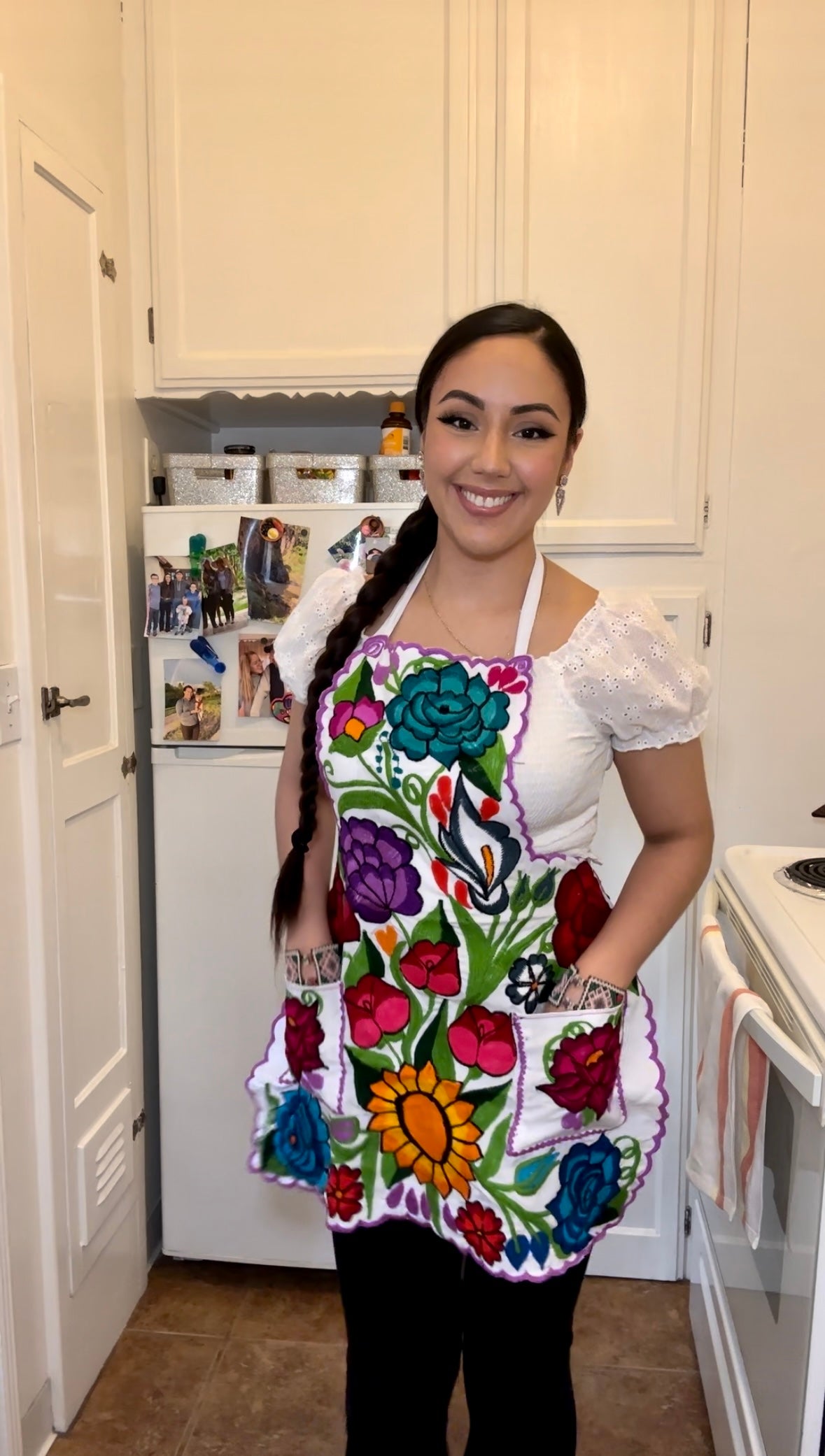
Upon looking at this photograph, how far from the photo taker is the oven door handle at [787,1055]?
857mm

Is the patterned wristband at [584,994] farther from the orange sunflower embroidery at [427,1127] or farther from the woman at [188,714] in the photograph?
the woman at [188,714]

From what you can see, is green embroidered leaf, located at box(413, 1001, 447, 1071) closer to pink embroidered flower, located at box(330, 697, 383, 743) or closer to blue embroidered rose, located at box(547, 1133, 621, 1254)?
blue embroidered rose, located at box(547, 1133, 621, 1254)

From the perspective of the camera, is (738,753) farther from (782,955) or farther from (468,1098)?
(468,1098)

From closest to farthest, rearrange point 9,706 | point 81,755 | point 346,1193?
1. point 346,1193
2. point 9,706
3. point 81,755

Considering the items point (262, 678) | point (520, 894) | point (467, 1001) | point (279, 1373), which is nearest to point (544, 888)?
point (520, 894)

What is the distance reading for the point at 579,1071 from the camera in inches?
35.5

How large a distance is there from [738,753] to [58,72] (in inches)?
60.3

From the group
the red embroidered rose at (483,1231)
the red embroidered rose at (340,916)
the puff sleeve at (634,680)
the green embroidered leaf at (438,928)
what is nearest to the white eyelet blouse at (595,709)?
the puff sleeve at (634,680)

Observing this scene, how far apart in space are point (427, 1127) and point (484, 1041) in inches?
4.5

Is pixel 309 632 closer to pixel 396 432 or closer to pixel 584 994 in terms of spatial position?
pixel 584 994

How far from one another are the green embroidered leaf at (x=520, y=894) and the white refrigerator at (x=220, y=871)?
862mm

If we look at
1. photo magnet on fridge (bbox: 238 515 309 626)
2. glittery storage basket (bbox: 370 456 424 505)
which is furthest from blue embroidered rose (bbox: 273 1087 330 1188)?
glittery storage basket (bbox: 370 456 424 505)

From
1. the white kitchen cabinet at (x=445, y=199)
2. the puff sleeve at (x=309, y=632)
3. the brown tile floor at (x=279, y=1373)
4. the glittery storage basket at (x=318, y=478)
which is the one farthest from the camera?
the glittery storage basket at (x=318, y=478)

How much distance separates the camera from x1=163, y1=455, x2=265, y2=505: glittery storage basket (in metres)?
1.74
